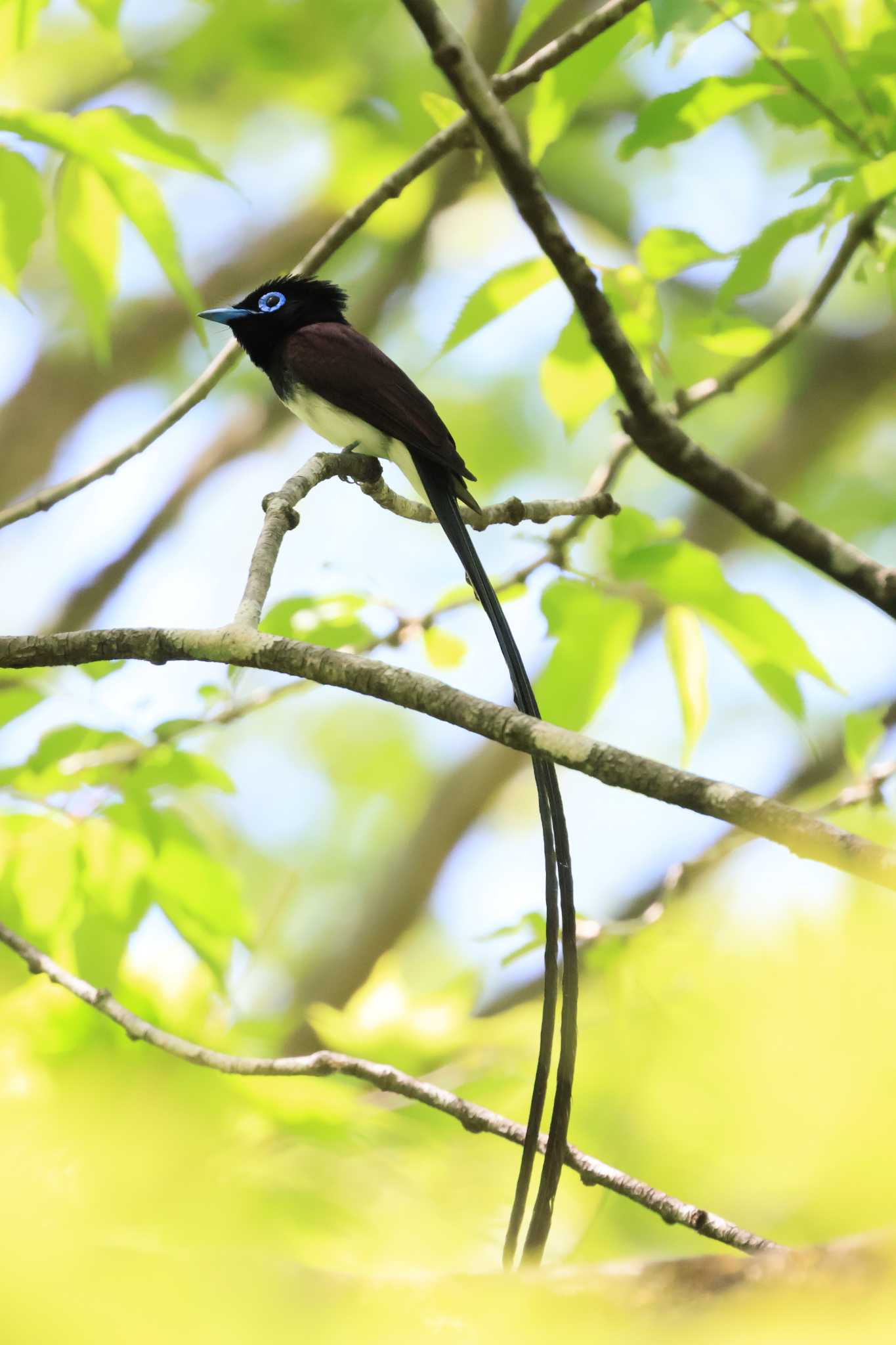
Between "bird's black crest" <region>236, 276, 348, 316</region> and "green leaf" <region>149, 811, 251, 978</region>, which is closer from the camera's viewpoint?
"green leaf" <region>149, 811, 251, 978</region>

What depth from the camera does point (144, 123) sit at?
8.87 ft

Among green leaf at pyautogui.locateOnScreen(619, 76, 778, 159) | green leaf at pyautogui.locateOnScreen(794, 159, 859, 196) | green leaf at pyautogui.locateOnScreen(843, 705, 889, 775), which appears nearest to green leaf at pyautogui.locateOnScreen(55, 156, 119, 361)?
green leaf at pyautogui.locateOnScreen(619, 76, 778, 159)

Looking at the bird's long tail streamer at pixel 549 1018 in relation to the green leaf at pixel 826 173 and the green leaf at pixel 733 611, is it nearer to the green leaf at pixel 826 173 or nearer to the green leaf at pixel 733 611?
the green leaf at pixel 733 611

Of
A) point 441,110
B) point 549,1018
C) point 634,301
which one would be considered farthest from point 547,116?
point 549,1018

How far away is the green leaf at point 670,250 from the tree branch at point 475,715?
1.32m

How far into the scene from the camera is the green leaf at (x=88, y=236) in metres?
2.89

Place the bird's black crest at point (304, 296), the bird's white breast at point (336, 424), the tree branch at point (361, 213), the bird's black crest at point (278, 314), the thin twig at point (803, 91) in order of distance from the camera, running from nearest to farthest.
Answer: the tree branch at point (361, 213) → the thin twig at point (803, 91) → the bird's white breast at point (336, 424) → the bird's black crest at point (278, 314) → the bird's black crest at point (304, 296)

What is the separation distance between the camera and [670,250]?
2711 millimetres

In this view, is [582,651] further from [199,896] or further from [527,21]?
[527,21]

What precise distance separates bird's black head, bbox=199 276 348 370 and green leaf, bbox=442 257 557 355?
4.59 feet

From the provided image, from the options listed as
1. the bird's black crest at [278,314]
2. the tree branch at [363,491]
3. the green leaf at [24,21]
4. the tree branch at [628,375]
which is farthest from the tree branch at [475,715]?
the bird's black crest at [278,314]

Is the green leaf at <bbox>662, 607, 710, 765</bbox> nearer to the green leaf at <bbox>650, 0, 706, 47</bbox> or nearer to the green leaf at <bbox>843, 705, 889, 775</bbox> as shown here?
the green leaf at <bbox>843, 705, 889, 775</bbox>

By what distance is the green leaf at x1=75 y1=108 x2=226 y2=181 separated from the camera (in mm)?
2703

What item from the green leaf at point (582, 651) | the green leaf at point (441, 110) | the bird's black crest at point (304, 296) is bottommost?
the green leaf at point (582, 651)
